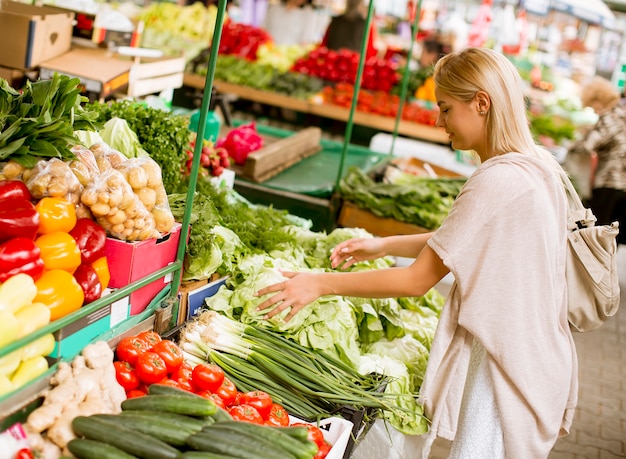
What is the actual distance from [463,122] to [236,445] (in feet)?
4.63

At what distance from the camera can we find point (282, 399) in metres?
2.55

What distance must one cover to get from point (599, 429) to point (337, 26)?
7.15 meters

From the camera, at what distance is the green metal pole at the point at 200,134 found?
2.51 m

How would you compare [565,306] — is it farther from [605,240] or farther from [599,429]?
[599,429]

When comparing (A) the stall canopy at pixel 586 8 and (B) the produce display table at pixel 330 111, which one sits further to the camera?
(A) the stall canopy at pixel 586 8

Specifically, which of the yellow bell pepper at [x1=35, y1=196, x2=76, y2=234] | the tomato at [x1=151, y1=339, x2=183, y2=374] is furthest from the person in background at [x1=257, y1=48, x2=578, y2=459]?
the yellow bell pepper at [x1=35, y1=196, x2=76, y2=234]

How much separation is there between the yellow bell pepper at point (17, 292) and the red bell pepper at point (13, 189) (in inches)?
11.9

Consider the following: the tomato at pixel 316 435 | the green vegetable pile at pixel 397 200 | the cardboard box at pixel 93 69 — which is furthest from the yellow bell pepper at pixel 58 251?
the green vegetable pile at pixel 397 200

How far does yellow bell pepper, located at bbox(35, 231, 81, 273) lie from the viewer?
6.84 ft

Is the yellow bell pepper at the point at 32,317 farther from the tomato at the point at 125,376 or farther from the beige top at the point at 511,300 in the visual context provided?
the beige top at the point at 511,300

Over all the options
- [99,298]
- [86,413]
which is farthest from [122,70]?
[86,413]

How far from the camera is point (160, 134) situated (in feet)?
11.1

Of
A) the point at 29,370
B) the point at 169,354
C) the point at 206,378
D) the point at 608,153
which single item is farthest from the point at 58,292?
the point at 608,153

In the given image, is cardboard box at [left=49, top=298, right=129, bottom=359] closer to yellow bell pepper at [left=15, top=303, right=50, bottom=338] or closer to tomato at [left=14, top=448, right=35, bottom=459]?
yellow bell pepper at [left=15, top=303, right=50, bottom=338]
